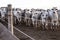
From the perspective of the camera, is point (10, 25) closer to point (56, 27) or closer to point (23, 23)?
point (56, 27)

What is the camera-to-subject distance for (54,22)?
33.8 feet

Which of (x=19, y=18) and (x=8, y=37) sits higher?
(x=8, y=37)

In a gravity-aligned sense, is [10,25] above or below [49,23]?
above

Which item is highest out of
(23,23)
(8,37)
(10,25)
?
(8,37)

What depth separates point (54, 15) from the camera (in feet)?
36.5

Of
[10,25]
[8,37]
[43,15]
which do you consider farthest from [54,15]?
[8,37]

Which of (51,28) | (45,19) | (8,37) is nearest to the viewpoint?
(8,37)

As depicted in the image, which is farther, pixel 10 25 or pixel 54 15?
pixel 54 15

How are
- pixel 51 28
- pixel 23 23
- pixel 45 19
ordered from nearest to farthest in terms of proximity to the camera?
pixel 51 28 → pixel 45 19 → pixel 23 23

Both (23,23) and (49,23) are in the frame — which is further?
(23,23)

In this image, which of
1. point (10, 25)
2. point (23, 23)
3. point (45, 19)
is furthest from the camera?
point (23, 23)

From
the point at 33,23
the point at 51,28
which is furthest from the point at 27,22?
the point at 51,28

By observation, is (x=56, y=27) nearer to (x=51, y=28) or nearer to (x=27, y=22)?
(x=51, y=28)

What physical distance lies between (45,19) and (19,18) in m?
2.20
